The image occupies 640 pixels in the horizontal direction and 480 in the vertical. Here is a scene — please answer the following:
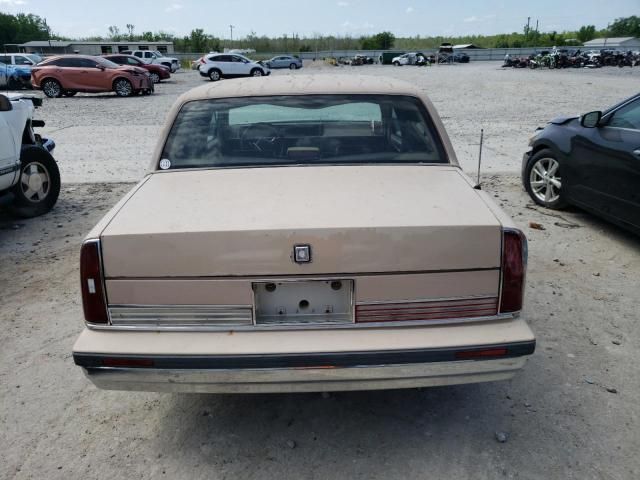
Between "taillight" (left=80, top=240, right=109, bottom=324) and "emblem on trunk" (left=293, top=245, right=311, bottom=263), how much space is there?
0.85 metres

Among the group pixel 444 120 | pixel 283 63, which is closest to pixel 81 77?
pixel 444 120

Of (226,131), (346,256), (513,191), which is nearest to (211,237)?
(346,256)

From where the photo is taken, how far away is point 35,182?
679 cm

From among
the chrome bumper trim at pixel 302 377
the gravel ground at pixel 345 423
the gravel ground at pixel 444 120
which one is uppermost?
the chrome bumper trim at pixel 302 377

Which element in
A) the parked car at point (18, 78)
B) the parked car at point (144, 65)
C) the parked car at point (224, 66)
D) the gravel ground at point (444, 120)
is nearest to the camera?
the gravel ground at point (444, 120)

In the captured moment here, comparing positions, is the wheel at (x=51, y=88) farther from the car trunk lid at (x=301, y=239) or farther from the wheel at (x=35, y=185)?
the car trunk lid at (x=301, y=239)

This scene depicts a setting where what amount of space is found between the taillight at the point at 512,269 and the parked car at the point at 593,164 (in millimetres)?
3239

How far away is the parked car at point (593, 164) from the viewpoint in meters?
5.29

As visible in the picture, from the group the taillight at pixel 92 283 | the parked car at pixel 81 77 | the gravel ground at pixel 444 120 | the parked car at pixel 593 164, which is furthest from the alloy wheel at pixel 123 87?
the taillight at pixel 92 283

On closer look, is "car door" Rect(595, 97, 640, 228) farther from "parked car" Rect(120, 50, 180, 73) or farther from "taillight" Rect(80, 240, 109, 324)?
"parked car" Rect(120, 50, 180, 73)

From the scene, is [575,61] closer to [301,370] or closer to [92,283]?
[301,370]

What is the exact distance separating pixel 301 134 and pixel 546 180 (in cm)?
421

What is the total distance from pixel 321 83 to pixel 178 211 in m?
1.56

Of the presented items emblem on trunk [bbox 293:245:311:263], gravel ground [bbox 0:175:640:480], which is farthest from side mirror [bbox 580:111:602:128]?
emblem on trunk [bbox 293:245:311:263]
